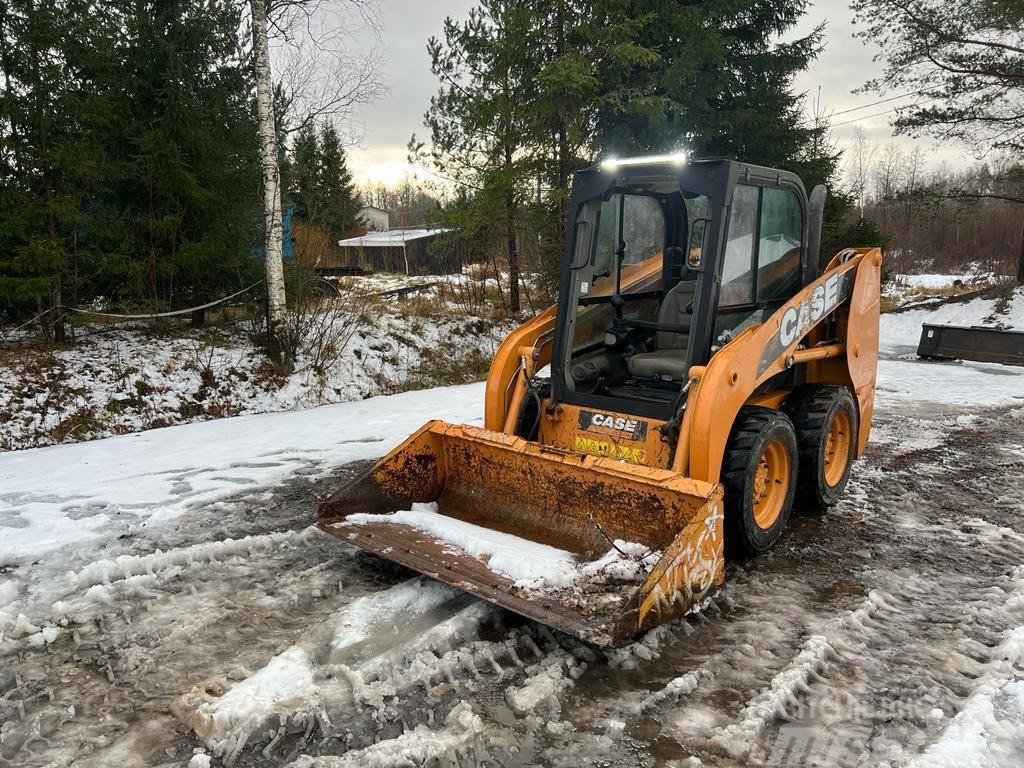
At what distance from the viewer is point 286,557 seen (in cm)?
435

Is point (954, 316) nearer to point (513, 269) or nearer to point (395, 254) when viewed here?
point (513, 269)

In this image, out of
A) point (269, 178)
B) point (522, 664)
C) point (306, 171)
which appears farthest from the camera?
point (306, 171)

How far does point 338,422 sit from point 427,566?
488cm

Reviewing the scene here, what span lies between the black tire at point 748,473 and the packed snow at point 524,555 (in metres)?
0.65

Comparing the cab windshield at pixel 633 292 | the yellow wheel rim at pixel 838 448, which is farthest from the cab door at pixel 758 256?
the yellow wheel rim at pixel 838 448

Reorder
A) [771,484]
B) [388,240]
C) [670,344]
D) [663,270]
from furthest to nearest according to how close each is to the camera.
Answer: [388,240] → [663,270] → [670,344] → [771,484]

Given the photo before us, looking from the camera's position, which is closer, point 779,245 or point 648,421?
point 648,421

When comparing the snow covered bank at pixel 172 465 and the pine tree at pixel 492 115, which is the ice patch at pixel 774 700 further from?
the pine tree at pixel 492 115

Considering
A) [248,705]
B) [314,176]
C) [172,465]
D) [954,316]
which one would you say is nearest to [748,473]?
[248,705]

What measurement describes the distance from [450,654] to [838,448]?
363 cm

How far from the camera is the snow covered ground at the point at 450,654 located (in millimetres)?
2648

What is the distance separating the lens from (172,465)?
639 centimetres

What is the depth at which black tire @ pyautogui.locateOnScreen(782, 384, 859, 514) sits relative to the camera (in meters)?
4.86

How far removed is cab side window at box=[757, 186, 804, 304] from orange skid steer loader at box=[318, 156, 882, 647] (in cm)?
2
